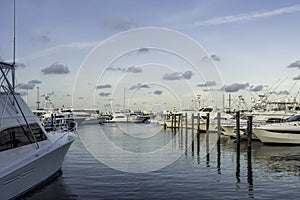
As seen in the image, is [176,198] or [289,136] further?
[289,136]

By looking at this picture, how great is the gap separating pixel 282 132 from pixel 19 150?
2747 centimetres

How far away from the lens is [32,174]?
50.0 ft

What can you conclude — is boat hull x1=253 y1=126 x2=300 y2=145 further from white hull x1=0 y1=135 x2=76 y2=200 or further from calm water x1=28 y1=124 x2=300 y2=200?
white hull x1=0 y1=135 x2=76 y2=200

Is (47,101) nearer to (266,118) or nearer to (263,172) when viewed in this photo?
(266,118)

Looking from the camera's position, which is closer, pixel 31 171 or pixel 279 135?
pixel 31 171

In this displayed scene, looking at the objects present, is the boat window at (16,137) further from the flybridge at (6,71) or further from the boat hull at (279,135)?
the boat hull at (279,135)

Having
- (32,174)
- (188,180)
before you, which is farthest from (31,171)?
(188,180)

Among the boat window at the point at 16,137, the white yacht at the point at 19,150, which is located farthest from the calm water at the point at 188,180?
the boat window at the point at 16,137

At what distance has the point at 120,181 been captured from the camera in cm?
1939

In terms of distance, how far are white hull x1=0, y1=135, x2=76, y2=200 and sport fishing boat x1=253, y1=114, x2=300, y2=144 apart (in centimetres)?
2257

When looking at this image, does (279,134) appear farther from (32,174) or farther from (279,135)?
(32,174)

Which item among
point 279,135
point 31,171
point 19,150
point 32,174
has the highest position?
point 19,150

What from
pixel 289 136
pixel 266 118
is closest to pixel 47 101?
pixel 266 118

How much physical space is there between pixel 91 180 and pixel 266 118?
39450mm
